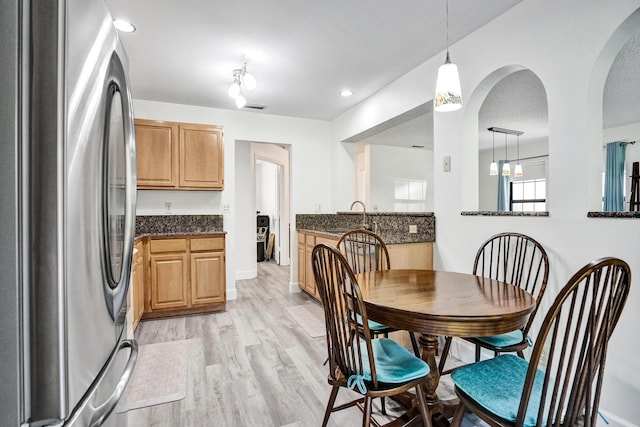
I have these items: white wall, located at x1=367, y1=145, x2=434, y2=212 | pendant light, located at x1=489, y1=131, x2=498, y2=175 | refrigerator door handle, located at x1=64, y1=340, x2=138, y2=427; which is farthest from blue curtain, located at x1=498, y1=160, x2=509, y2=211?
refrigerator door handle, located at x1=64, y1=340, x2=138, y2=427

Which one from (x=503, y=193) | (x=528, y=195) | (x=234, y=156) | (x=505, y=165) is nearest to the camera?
(x=234, y=156)

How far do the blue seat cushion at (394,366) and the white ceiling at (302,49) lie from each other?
2.08m

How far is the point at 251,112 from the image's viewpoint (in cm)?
446

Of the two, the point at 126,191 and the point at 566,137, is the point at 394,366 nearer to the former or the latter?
the point at 126,191

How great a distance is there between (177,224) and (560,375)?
4.05 metres

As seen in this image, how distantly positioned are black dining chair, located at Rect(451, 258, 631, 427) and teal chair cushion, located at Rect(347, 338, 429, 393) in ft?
0.52

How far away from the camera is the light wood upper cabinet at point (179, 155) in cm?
371

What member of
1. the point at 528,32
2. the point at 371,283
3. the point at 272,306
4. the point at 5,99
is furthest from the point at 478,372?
the point at 272,306

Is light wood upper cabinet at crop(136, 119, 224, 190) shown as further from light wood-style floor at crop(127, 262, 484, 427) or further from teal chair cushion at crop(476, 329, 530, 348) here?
teal chair cushion at crop(476, 329, 530, 348)

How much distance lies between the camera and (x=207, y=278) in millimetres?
3740

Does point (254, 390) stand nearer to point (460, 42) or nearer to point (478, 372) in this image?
point (478, 372)

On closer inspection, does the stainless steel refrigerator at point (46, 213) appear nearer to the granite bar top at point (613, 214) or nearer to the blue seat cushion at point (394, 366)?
the blue seat cushion at point (394, 366)

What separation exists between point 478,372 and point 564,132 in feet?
4.78

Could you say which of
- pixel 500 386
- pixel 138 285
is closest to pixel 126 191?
pixel 500 386
